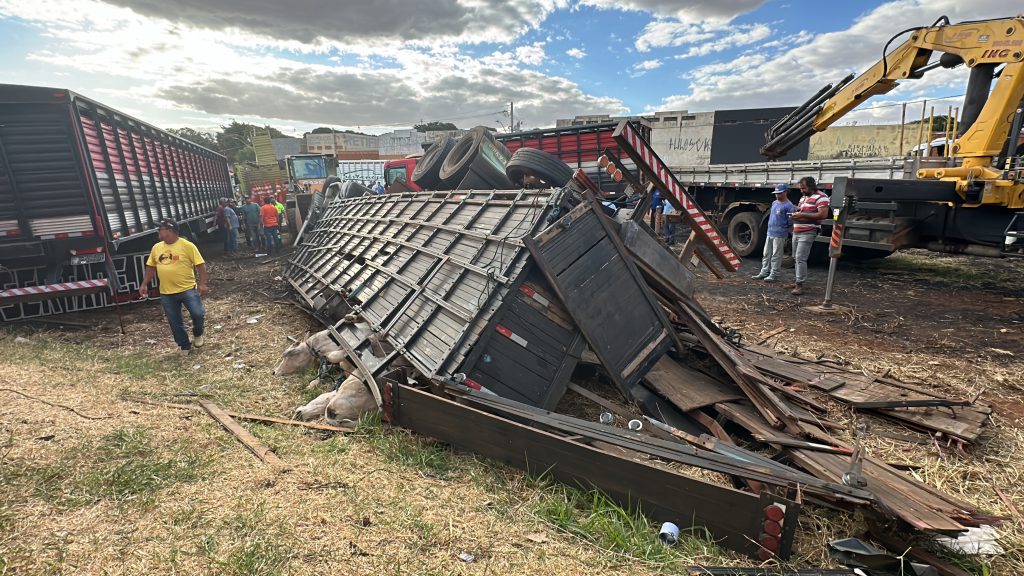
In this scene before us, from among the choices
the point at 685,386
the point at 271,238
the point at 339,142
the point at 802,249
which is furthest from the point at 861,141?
the point at 339,142

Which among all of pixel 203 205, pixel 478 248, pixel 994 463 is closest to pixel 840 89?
pixel 994 463

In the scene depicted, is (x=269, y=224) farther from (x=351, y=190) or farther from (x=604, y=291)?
(x=604, y=291)

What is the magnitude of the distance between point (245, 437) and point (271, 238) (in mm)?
12420

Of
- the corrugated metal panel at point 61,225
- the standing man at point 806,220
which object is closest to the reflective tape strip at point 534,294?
the standing man at point 806,220

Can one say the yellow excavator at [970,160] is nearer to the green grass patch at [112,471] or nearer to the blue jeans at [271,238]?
the green grass patch at [112,471]

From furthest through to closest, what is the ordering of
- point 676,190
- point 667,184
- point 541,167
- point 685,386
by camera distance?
point 541,167
point 676,190
point 667,184
point 685,386

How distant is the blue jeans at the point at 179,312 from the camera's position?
232 inches

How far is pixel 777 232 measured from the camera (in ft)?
28.6

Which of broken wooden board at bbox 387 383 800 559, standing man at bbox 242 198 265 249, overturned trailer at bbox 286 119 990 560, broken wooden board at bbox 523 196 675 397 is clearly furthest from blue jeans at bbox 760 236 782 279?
standing man at bbox 242 198 265 249

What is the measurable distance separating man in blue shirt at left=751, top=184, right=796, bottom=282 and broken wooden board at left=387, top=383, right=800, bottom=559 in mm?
7594

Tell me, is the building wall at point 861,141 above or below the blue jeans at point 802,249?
above

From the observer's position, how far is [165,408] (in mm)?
4176

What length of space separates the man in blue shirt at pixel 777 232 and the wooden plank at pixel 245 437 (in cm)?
885

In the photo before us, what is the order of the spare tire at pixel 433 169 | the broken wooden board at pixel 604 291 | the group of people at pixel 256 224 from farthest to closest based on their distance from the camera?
the group of people at pixel 256 224
the spare tire at pixel 433 169
the broken wooden board at pixel 604 291
